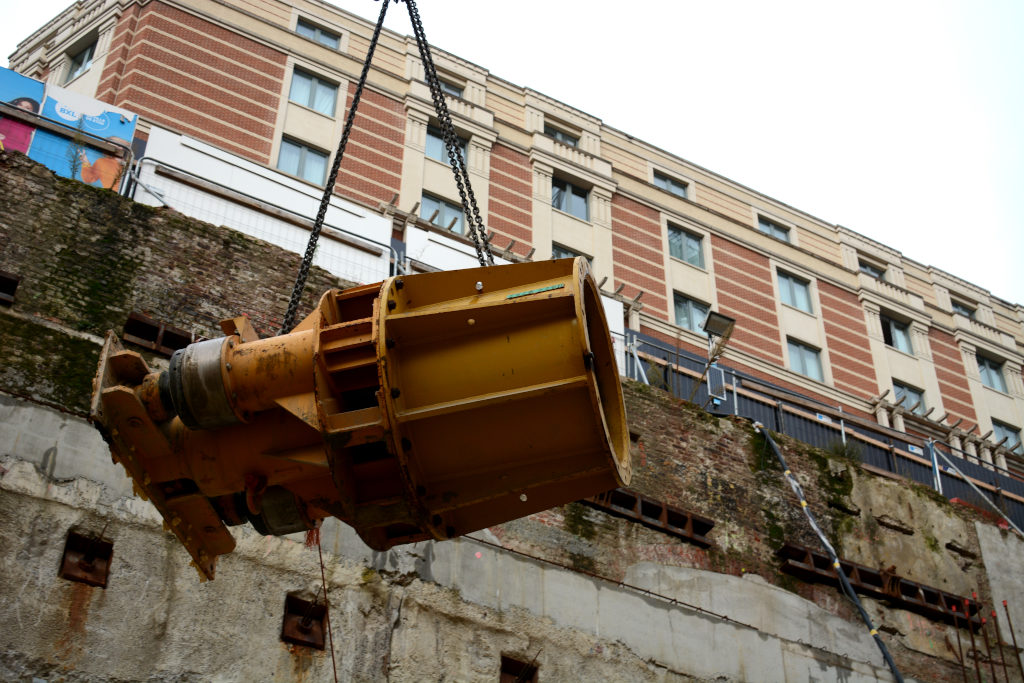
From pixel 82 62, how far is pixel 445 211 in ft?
31.4

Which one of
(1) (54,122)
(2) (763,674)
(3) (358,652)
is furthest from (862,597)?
(1) (54,122)

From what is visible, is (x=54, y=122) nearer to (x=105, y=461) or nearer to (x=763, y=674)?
(x=105, y=461)

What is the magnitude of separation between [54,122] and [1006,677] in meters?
16.3

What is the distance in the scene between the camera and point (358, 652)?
11.0 metres

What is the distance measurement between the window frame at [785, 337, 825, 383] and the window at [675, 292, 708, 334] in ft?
9.20

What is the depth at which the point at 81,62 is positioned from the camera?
26.4 m

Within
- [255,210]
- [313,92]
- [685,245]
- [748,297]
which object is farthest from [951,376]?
[255,210]

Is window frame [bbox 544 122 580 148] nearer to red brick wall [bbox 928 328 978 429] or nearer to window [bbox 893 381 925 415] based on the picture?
window [bbox 893 381 925 415]

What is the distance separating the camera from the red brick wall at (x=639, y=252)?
2808cm

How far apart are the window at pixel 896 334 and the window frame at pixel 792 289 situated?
275cm

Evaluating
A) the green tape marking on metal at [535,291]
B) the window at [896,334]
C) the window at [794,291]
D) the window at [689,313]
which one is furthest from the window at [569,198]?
the green tape marking on metal at [535,291]

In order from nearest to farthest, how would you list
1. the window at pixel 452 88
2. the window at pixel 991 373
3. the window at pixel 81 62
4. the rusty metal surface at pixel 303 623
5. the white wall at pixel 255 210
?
the rusty metal surface at pixel 303 623, the white wall at pixel 255 210, the window at pixel 81 62, the window at pixel 452 88, the window at pixel 991 373

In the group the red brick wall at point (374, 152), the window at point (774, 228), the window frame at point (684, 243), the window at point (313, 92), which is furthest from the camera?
the window at point (774, 228)

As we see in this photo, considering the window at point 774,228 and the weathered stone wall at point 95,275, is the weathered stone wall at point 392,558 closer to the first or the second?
the weathered stone wall at point 95,275
